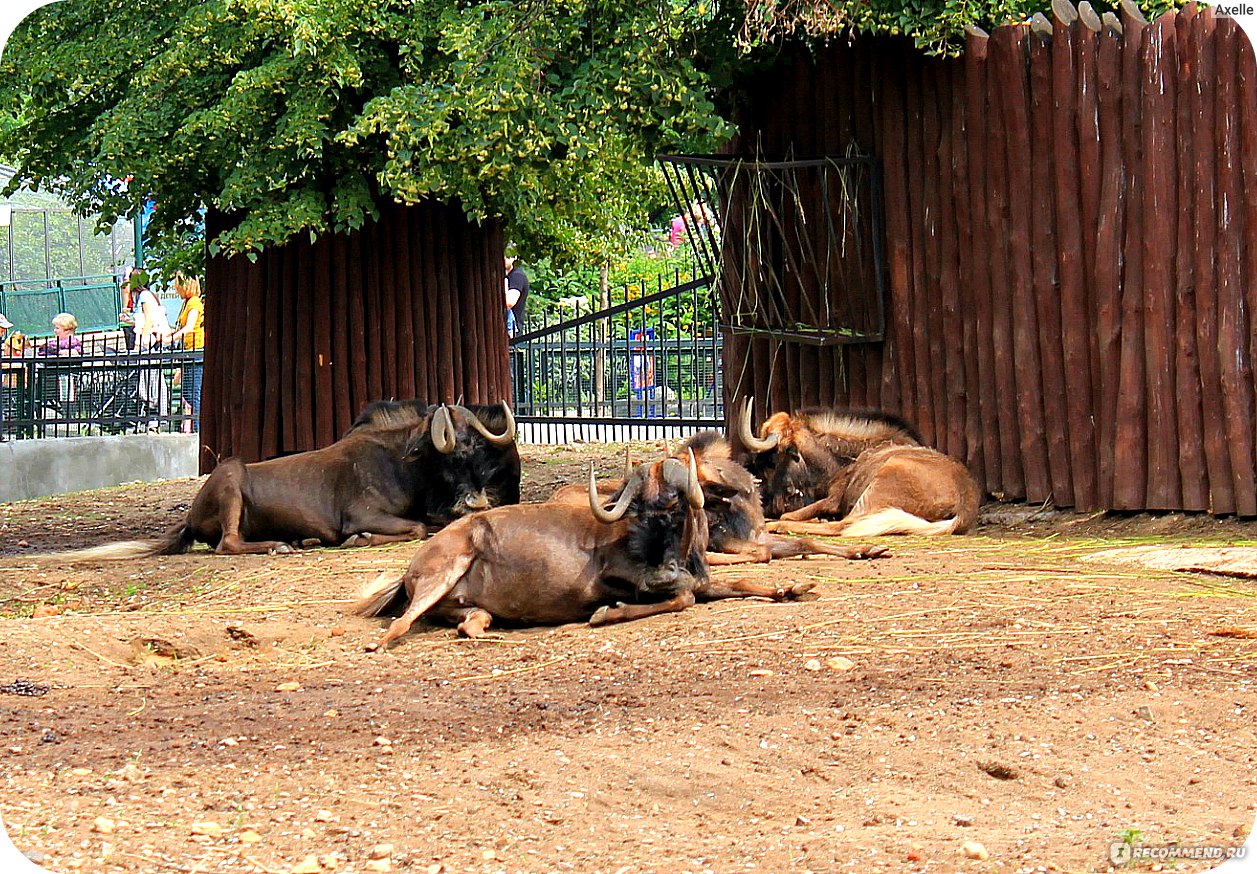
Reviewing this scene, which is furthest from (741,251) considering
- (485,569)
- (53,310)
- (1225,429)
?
(53,310)

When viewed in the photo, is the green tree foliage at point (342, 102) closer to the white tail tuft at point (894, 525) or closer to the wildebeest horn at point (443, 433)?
the wildebeest horn at point (443, 433)

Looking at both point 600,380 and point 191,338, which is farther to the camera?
point 191,338

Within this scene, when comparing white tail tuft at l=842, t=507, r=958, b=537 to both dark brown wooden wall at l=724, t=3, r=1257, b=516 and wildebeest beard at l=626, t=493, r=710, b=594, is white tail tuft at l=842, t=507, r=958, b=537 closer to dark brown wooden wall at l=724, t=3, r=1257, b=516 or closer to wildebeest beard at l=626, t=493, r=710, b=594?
dark brown wooden wall at l=724, t=3, r=1257, b=516

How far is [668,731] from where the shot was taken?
5.78 metres

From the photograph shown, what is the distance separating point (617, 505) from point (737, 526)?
5.78ft

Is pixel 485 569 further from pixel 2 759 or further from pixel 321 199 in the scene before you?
pixel 321 199

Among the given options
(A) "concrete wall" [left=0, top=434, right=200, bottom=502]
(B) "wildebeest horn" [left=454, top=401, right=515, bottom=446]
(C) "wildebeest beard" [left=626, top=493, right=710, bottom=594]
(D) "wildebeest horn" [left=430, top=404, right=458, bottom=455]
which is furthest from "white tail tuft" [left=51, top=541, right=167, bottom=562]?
(A) "concrete wall" [left=0, top=434, right=200, bottom=502]

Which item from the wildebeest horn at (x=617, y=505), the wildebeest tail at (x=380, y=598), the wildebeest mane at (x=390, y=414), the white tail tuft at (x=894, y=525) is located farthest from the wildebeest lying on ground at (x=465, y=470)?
the wildebeest horn at (x=617, y=505)

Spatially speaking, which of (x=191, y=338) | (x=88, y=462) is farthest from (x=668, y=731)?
(x=191, y=338)

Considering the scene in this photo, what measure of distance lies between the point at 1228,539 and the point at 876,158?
4.01 meters

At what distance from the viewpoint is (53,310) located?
3091cm

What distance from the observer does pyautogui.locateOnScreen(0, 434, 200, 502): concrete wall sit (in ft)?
55.6

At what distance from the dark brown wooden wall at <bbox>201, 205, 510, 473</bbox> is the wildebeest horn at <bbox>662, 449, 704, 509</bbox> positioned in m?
6.63

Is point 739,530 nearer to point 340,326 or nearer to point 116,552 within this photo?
point 116,552
